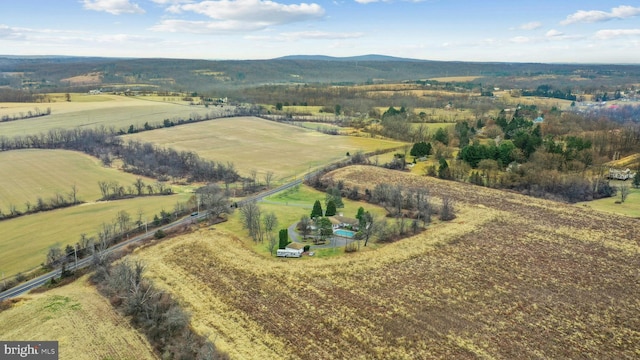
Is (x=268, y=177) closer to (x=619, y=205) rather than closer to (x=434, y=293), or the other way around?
(x=434, y=293)

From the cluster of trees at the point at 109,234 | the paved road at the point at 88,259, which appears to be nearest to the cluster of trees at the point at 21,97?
the cluster of trees at the point at 109,234

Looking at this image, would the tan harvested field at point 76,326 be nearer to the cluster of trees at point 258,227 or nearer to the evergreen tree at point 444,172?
the cluster of trees at point 258,227

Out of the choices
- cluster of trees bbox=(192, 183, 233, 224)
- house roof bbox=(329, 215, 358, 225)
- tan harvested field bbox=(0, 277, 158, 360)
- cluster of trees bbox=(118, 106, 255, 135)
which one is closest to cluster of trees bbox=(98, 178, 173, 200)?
cluster of trees bbox=(192, 183, 233, 224)

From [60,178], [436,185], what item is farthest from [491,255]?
[60,178]

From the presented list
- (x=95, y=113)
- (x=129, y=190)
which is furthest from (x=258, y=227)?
(x=95, y=113)

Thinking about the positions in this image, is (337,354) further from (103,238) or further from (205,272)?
(103,238)

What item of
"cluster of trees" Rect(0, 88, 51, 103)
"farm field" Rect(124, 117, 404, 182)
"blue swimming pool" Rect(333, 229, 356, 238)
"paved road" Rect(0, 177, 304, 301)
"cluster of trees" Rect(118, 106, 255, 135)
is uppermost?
"cluster of trees" Rect(0, 88, 51, 103)

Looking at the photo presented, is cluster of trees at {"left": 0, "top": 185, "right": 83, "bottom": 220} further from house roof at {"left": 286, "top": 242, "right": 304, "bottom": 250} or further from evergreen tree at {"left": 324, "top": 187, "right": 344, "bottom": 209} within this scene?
evergreen tree at {"left": 324, "top": 187, "right": 344, "bottom": 209}

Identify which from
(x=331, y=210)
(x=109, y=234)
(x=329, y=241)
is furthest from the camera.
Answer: (x=331, y=210)
